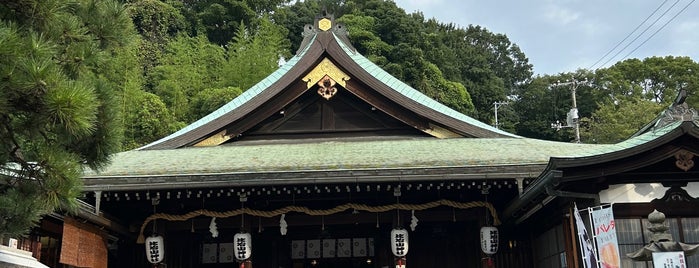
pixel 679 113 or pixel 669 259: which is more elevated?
pixel 679 113

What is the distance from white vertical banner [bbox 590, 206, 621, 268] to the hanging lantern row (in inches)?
77.6

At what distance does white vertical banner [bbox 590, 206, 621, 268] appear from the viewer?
7.52 metres

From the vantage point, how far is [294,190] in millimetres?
10008

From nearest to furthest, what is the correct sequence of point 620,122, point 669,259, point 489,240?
1. point 669,259
2. point 489,240
3. point 620,122

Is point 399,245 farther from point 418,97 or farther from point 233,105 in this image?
point 233,105

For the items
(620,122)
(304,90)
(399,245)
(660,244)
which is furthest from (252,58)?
(660,244)

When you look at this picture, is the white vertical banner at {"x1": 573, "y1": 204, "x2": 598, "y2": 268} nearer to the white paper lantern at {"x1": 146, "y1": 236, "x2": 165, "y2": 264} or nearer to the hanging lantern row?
the hanging lantern row

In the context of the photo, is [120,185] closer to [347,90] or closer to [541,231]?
[347,90]

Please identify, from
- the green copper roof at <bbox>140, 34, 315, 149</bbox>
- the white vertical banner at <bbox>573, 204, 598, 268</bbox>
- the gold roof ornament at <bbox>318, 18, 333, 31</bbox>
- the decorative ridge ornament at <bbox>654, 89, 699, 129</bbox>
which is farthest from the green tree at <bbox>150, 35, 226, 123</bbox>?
the decorative ridge ornament at <bbox>654, 89, 699, 129</bbox>

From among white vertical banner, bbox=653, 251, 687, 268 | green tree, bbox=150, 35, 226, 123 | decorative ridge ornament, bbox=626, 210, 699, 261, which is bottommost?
white vertical banner, bbox=653, 251, 687, 268

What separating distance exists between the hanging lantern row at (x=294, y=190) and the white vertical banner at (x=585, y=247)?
1.69 metres

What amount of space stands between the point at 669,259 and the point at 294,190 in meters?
5.48

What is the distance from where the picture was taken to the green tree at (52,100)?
4.65 metres

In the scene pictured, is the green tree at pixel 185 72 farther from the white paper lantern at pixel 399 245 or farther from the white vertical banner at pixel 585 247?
the white vertical banner at pixel 585 247
